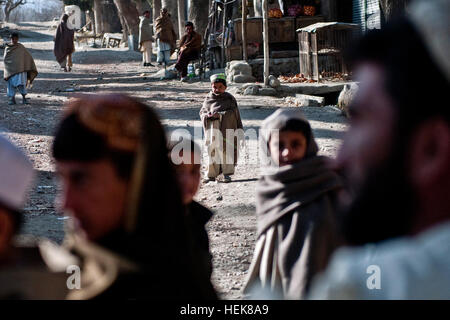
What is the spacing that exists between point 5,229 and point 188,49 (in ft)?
58.8

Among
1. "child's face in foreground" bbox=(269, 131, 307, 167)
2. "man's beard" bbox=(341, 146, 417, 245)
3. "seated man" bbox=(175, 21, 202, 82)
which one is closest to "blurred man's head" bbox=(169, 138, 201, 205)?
"child's face in foreground" bbox=(269, 131, 307, 167)

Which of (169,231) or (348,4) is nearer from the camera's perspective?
(169,231)

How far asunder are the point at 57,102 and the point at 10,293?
14483 millimetres

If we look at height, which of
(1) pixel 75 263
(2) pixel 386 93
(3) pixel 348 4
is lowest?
(1) pixel 75 263

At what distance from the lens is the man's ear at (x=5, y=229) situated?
1822 mm

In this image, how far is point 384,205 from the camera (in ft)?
3.93

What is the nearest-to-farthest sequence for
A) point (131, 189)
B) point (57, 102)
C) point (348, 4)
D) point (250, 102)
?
point (131, 189) < point (250, 102) < point (57, 102) < point (348, 4)

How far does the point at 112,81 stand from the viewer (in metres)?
20.7

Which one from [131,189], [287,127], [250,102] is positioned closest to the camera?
[131,189]

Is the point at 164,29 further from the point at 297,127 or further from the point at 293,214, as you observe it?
the point at 293,214

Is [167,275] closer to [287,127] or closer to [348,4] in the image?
[287,127]

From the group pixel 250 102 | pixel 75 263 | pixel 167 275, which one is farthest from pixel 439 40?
pixel 250 102

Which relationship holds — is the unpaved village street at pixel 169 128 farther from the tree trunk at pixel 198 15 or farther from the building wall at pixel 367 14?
the building wall at pixel 367 14

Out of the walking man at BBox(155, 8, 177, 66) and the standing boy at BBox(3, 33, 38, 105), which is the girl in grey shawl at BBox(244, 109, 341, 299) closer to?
the standing boy at BBox(3, 33, 38, 105)
